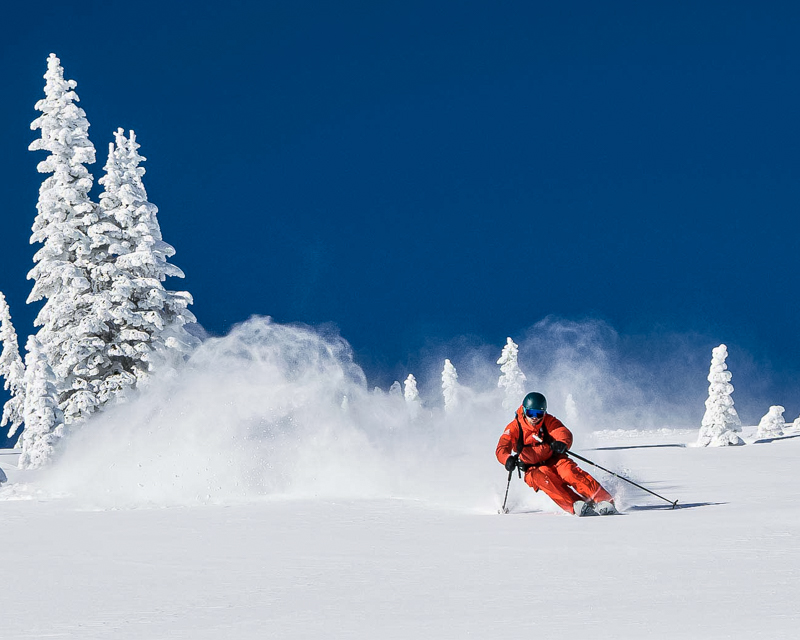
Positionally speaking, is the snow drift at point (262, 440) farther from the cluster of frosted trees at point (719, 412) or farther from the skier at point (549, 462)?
the cluster of frosted trees at point (719, 412)

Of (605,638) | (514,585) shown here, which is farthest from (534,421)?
(605,638)

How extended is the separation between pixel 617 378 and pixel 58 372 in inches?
710

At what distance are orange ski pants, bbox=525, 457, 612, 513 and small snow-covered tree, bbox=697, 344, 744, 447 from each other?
108 ft

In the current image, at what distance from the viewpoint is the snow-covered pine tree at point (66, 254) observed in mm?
25922

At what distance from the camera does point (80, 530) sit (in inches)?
360

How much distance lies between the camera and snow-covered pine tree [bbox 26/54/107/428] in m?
25.9

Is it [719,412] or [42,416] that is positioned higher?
[719,412]

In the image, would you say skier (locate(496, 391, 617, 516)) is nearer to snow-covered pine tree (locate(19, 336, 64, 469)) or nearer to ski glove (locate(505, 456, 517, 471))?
ski glove (locate(505, 456, 517, 471))

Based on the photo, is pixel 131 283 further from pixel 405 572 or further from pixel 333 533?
pixel 405 572

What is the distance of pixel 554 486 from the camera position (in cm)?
1001

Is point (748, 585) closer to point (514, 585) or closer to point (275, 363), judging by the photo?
point (514, 585)

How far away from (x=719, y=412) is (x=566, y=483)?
33545mm

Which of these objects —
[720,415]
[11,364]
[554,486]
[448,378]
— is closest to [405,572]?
[554,486]

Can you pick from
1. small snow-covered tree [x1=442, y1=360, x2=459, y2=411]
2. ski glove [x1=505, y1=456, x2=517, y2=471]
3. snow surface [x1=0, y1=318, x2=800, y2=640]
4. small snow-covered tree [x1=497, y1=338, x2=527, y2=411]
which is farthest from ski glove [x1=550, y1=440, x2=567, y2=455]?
small snow-covered tree [x1=442, y1=360, x2=459, y2=411]
